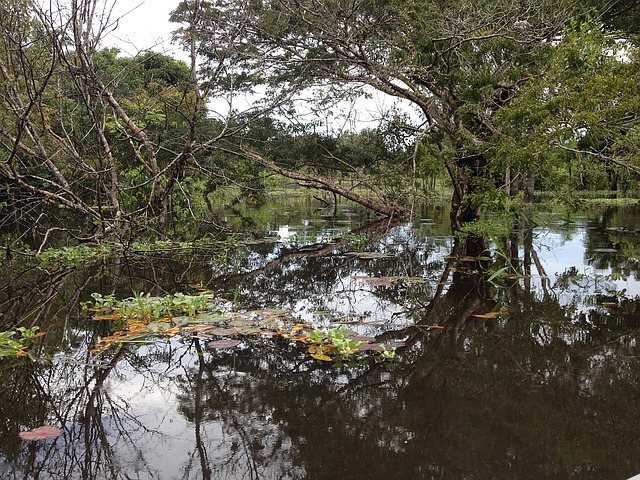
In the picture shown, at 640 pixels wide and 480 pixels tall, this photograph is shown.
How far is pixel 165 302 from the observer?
386cm

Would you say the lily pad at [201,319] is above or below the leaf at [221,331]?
above

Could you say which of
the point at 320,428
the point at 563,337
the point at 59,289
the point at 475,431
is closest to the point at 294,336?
the point at 320,428

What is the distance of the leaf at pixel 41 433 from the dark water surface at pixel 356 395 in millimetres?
31

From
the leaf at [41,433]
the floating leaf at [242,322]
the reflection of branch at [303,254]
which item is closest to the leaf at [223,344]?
the floating leaf at [242,322]

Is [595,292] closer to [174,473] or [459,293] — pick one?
[459,293]

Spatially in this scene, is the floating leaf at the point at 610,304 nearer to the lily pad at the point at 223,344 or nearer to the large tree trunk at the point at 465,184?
the lily pad at the point at 223,344

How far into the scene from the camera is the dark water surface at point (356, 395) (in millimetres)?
1828

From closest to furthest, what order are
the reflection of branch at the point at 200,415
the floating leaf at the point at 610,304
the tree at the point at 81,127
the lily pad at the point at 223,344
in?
the reflection of branch at the point at 200,415 → the lily pad at the point at 223,344 → the floating leaf at the point at 610,304 → the tree at the point at 81,127

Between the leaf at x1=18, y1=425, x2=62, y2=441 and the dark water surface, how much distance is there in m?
0.03

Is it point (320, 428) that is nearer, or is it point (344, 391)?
point (320, 428)

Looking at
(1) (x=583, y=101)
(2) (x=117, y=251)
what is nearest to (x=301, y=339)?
(1) (x=583, y=101)

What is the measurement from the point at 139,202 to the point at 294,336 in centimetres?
743

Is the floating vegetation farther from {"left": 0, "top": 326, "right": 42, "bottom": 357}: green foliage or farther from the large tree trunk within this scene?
the large tree trunk

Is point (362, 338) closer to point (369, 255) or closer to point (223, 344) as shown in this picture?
point (223, 344)
